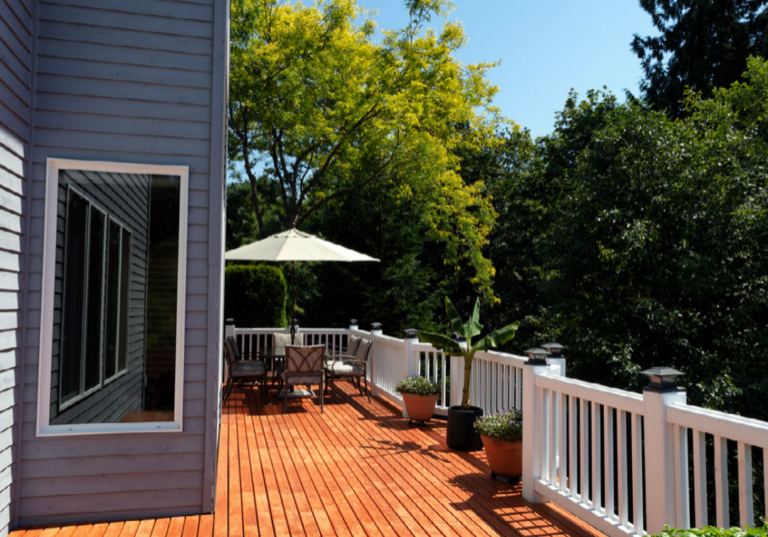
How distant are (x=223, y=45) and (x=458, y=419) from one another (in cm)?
374

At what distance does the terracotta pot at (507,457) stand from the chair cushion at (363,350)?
352 centimetres

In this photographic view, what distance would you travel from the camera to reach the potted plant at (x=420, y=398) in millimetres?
6258

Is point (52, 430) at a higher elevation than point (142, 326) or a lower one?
lower

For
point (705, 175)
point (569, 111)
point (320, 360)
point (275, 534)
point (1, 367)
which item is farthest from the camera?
point (569, 111)

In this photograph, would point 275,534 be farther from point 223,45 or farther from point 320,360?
point 320,360

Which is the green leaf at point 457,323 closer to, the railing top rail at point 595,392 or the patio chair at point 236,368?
the railing top rail at point 595,392

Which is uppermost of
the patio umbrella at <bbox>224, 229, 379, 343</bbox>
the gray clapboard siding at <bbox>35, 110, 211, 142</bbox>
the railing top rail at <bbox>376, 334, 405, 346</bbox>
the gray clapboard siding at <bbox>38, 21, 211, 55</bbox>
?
the gray clapboard siding at <bbox>38, 21, 211, 55</bbox>

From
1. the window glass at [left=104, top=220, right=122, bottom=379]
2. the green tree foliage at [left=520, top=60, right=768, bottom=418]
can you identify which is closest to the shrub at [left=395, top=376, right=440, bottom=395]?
the window glass at [left=104, top=220, right=122, bottom=379]

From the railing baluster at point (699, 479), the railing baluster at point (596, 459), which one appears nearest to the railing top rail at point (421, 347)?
the railing baluster at point (596, 459)

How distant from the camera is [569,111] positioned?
1497cm

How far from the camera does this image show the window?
11.5ft

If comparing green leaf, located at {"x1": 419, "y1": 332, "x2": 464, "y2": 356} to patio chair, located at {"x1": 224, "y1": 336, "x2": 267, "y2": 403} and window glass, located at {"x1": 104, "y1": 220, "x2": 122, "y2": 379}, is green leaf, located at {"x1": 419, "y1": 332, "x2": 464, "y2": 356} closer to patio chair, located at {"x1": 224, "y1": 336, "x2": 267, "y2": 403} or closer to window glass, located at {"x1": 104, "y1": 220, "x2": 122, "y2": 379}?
window glass, located at {"x1": 104, "y1": 220, "x2": 122, "y2": 379}

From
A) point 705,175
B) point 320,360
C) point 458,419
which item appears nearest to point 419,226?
point 705,175

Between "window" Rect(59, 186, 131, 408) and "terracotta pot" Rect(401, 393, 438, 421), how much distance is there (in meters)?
3.47
